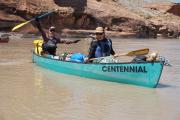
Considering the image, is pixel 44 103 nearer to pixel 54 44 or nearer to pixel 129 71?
pixel 129 71

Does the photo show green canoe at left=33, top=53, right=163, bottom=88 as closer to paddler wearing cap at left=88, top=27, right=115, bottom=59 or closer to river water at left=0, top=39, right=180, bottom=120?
river water at left=0, top=39, right=180, bottom=120

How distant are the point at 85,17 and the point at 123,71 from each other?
3065 centimetres

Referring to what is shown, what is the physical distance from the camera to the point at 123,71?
30.9 ft

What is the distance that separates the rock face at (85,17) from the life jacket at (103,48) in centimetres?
2326

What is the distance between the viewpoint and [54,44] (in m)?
12.8

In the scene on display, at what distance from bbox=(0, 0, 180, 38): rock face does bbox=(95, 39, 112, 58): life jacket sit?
23.3 meters

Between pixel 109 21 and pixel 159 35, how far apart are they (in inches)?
371

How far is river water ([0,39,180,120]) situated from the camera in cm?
664

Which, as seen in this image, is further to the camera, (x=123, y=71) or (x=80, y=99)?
(x=123, y=71)

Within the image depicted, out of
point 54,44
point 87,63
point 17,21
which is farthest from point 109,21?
point 87,63

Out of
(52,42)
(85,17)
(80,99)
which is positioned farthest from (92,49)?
(85,17)

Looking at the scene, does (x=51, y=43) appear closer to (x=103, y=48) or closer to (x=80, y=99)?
(x=103, y=48)

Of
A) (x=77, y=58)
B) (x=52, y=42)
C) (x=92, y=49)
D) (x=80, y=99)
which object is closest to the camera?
(x=80, y=99)

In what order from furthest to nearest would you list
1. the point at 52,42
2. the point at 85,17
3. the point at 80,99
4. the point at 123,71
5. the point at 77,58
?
the point at 85,17
the point at 52,42
the point at 77,58
the point at 123,71
the point at 80,99
